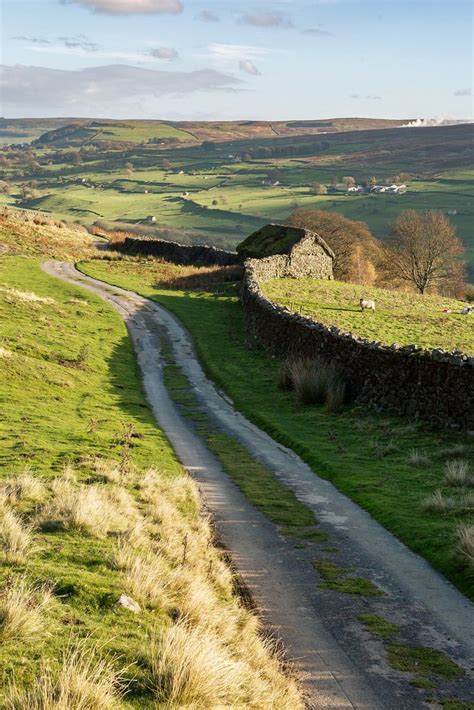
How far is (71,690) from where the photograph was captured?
7.06 meters

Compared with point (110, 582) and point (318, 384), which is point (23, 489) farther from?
point (318, 384)

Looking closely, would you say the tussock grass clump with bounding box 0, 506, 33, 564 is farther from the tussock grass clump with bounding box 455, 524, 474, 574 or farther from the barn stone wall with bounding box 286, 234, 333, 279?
the barn stone wall with bounding box 286, 234, 333, 279

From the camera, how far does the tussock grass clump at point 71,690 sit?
680cm

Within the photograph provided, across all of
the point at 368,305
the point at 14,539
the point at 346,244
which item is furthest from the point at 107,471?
the point at 346,244

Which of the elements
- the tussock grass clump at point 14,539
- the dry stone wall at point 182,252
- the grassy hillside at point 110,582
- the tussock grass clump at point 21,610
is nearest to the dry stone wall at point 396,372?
the grassy hillside at point 110,582

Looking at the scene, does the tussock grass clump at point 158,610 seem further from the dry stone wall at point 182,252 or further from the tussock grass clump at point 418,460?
the dry stone wall at point 182,252

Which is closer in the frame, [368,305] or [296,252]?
[368,305]

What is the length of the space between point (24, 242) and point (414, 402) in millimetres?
59747

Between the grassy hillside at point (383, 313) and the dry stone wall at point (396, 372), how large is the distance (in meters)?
3.75

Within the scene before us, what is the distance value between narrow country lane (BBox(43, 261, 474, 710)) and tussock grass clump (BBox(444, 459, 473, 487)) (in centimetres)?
232

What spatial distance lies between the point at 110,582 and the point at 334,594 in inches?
149

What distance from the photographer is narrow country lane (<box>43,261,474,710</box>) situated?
9.58 metres

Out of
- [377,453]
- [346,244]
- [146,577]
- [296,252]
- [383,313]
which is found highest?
[346,244]

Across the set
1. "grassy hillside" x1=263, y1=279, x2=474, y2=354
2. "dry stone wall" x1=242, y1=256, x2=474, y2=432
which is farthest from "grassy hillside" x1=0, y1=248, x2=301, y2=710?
"grassy hillside" x1=263, y1=279, x2=474, y2=354
